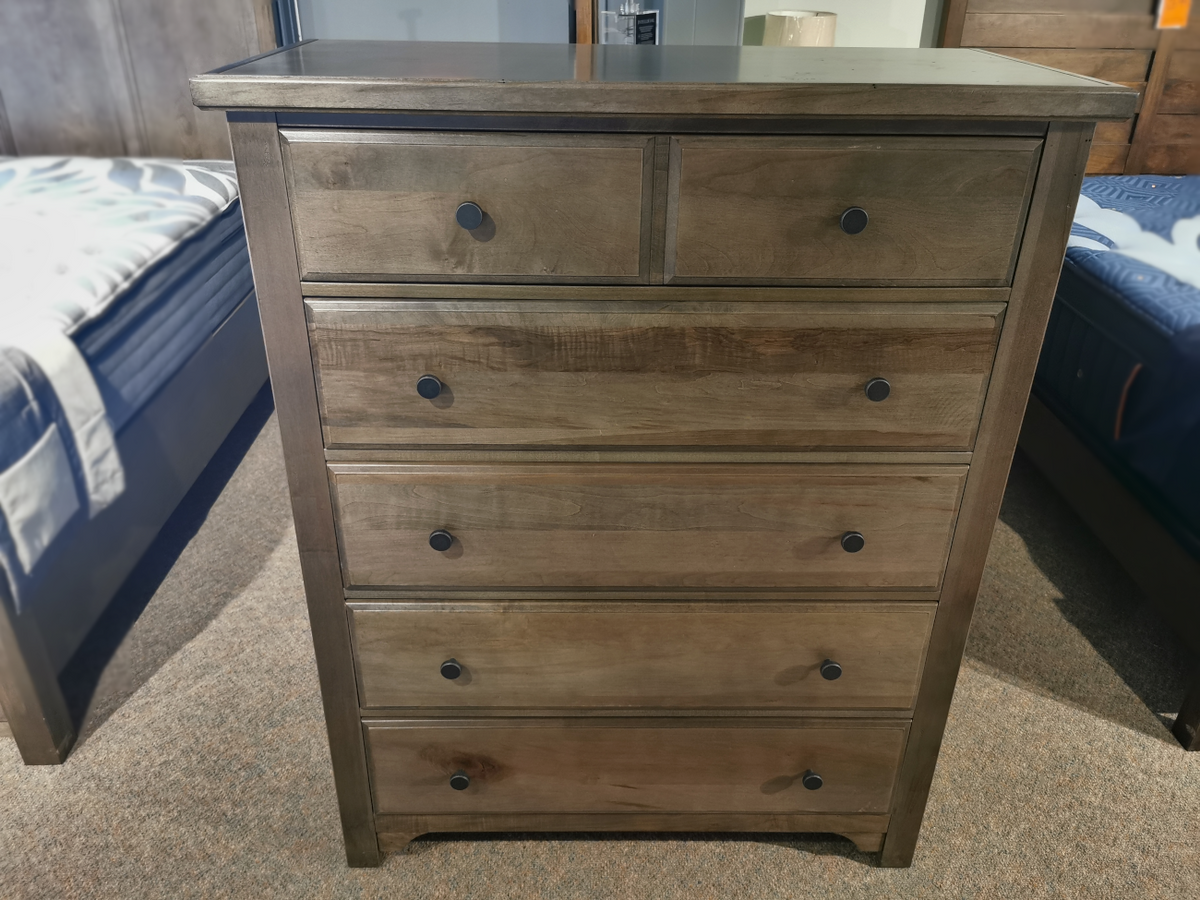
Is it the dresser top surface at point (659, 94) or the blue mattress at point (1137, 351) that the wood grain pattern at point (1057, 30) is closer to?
the blue mattress at point (1137, 351)

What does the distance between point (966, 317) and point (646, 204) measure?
390mm

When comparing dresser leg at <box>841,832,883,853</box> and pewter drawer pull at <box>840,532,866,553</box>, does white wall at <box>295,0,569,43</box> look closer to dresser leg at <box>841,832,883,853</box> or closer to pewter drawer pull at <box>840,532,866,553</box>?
pewter drawer pull at <box>840,532,866,553</box>

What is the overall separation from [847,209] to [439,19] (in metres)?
2.14

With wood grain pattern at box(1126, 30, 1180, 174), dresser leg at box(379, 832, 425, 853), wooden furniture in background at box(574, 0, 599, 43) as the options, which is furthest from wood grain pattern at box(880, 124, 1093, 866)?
wood grain pattern at box(1126, 30, 1180, 174)

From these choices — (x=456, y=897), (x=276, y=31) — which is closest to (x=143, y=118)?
(x=276, y=31)

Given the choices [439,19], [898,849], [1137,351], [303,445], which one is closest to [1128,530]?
[1137,351]

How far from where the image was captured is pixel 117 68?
104 inches

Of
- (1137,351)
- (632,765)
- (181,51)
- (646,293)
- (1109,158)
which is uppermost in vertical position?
(181,51)

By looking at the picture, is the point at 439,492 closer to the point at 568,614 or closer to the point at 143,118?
the point at 568,614

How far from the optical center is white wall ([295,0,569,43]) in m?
2.60

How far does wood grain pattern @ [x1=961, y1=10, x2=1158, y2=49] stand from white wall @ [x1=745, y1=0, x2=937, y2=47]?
19cm

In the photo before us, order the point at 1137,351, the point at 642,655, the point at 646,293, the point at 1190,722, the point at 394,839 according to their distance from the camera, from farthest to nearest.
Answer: the point at 1137,351 < the point at 1190,722 < the point at 394,839 < the point at 642,655 < the point at 646,293

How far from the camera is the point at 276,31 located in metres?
2.59

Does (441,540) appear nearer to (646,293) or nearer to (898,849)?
(646,293)
